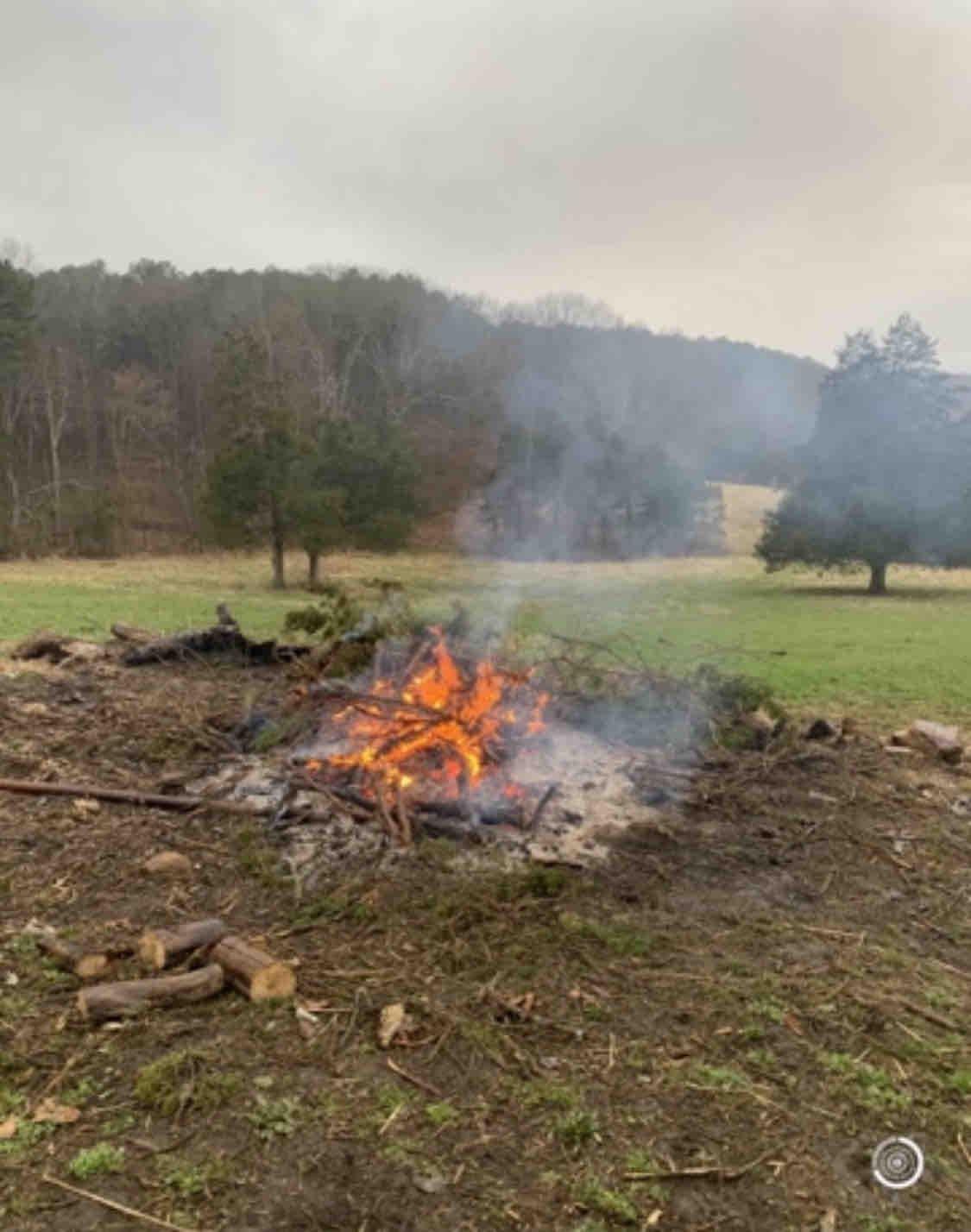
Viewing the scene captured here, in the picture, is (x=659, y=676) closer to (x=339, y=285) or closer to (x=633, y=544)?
(x=633, y=544)

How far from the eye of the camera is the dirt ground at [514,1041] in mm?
2590

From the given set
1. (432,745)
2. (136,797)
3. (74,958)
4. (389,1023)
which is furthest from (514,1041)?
(136,797)

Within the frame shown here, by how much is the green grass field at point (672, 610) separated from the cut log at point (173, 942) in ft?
15.2

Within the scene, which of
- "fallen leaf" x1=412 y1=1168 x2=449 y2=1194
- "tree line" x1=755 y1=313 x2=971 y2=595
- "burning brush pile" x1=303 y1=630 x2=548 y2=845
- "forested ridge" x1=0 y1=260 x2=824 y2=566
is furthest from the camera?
"tree line" x1=755 y1=313 x2=971 y2=595

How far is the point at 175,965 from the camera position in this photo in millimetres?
3643

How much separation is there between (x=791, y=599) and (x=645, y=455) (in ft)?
43.2

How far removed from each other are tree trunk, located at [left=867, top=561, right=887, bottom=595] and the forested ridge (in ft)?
26.1

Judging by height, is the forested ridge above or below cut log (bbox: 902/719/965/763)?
above

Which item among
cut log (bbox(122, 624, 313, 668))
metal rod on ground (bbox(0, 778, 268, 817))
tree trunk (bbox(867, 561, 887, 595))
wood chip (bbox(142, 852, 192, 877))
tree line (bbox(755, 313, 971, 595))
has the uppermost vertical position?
tree line (bbox(755, 313, 971, 595))

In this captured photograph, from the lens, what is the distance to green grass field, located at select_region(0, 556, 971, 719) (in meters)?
10.5

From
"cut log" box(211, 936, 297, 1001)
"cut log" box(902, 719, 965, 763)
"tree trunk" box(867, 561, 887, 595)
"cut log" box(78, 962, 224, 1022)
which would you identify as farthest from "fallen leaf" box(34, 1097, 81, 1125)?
"tree trunk" box(867, 561, 887, 595)

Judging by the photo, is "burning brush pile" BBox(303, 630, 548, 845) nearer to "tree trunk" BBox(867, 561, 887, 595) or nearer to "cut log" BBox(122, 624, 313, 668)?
"cut log" BBox(122, 624, 313, 668)

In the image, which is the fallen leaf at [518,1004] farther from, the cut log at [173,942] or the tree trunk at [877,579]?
the tree trunk at [877,579]

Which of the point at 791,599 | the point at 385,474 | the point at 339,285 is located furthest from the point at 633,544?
the point at 339,285
